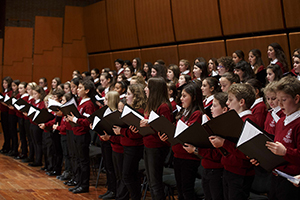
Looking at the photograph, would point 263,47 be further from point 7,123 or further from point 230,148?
point 7,123

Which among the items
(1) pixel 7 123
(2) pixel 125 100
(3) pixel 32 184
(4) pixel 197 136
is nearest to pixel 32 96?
(1) pixel 7 123

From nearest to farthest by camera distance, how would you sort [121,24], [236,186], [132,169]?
[236,186] → [132,169] → [121,24]

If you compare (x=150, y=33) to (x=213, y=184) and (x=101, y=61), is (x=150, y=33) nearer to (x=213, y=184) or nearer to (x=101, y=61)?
(x=101, y=61)

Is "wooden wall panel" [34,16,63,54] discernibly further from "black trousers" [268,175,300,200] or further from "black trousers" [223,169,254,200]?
"black trousers" [268,175,300,200]

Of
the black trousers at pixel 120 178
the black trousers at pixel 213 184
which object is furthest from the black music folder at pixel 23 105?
the black trousers at pixel 213 184

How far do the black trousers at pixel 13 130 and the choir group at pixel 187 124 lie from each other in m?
0.76

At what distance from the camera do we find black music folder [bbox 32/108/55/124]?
4893 mm

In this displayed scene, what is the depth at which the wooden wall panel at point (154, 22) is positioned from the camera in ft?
24.3

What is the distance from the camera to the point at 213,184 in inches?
98.3

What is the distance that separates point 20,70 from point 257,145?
29.8ft

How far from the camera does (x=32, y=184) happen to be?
15.2 ft

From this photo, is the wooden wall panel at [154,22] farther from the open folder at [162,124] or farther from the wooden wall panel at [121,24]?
the open folder at [162,124]

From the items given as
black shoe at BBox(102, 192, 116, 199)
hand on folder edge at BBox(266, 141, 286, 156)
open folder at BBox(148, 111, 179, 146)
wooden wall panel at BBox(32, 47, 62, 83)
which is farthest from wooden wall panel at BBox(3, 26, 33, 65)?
hand on folder edge at BBox(266, 141, 286, 156)

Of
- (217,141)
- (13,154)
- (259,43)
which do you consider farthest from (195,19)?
(217,141)
